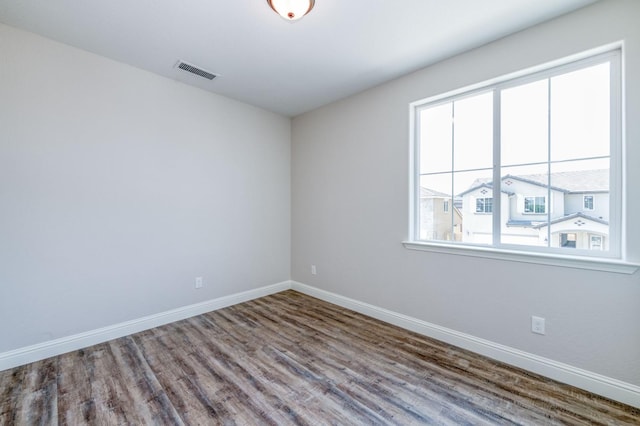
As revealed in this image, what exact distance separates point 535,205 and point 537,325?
0.92m

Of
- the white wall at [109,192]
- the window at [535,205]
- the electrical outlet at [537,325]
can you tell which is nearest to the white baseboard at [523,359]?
the electrical outlet at [537,325]

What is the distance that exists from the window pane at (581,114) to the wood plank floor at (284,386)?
169cm

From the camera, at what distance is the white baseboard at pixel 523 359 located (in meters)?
1.76

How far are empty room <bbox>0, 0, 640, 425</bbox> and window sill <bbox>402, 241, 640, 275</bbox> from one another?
0.5 inches

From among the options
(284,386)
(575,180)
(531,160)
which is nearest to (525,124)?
(531,160)

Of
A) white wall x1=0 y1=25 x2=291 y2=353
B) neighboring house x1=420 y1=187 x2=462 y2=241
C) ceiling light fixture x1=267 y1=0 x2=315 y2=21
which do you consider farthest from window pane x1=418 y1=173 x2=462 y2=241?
white wall x1=0 y1=25 x2=291 y2=353

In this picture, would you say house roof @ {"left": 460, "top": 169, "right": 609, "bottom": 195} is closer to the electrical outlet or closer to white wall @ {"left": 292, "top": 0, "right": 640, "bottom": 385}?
white wall @ {"left": 292, "top": 0, "right": 640, "bottom": 385}

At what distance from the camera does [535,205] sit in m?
2.16

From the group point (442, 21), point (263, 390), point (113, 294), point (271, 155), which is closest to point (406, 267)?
point (263, 390)

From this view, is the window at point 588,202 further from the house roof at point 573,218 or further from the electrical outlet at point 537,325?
the electrical outlet at point 537,325

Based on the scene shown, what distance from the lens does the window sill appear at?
5.78 ft

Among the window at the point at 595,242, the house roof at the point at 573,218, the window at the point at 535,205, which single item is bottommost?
the window at the point at 595,242

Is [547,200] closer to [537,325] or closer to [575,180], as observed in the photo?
[575,180]

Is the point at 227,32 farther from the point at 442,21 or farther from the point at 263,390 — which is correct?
the point at 263,390
